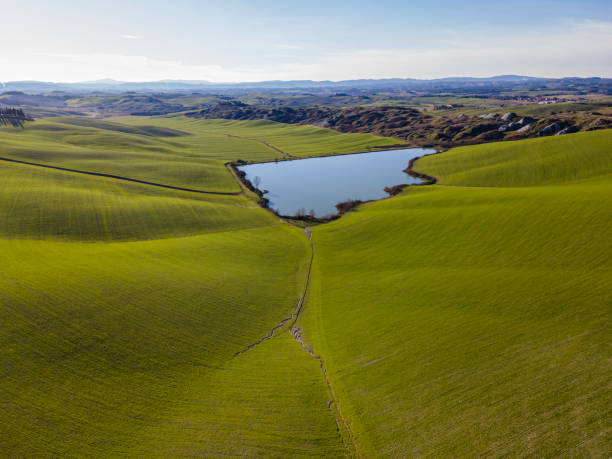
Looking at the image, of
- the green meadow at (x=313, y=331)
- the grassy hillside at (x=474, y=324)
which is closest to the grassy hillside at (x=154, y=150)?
the green meadow at (x=313, y=331)

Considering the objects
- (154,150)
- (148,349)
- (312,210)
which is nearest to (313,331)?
(148,349)

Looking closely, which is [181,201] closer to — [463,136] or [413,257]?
[413,257]

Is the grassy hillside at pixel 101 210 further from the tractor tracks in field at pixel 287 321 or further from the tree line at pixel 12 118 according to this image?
the tree line at pixel 12 118

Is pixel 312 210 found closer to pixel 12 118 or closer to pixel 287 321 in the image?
pixel 287 321

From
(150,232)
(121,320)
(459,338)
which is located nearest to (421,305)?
(459,338)

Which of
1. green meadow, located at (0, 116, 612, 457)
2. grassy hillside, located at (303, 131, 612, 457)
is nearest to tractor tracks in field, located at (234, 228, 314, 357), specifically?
green meadow, located at (0, 116, 612, 457)
